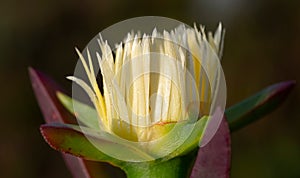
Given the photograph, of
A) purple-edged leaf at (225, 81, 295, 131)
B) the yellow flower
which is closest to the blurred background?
purple-edged leaf at (225, 81, 295, 131)

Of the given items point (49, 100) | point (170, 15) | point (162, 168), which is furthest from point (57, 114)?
point (170, 15)

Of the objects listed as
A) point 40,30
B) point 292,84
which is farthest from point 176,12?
point 292,84

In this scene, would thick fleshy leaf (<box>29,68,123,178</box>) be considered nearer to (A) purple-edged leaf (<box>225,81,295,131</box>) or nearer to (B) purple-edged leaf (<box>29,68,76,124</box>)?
(B) purple-edged leaf (<box>29,68,76,124</box>)

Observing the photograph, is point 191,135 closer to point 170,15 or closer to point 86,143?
point 86,143

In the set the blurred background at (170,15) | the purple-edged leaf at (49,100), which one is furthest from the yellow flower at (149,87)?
the blurred background at (170,15)

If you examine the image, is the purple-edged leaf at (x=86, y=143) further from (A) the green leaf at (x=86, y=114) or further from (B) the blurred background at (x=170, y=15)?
(B) the blurred background at (x=170, y=15)
